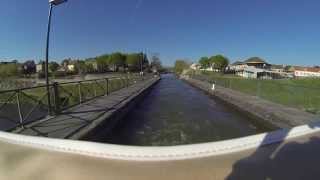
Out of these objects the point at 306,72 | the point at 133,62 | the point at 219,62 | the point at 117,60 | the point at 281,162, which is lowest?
the point at 306,72

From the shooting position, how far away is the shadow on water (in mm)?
2371

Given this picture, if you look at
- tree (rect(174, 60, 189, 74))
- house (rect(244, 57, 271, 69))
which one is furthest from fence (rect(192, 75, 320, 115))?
house (rect(244, 57, 271, 69))

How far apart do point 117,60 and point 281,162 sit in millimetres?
126799

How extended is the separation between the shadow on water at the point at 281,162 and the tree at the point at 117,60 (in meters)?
127

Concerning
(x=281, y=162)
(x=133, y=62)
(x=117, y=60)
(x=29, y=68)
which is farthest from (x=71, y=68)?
(x=281, y=162)

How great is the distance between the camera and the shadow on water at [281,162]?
2371 mm

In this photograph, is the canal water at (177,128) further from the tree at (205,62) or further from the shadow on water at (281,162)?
the tree at (205,62)

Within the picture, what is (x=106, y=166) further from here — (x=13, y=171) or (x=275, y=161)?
(x=275, y=161)

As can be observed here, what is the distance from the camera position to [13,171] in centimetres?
254

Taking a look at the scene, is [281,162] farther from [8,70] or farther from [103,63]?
[103,63]

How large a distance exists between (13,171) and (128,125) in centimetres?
1072

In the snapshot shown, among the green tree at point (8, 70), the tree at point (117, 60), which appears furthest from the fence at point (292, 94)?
the tree at point (117, 60)

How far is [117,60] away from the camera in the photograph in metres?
128

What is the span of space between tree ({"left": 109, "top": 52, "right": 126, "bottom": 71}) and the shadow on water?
415ft
